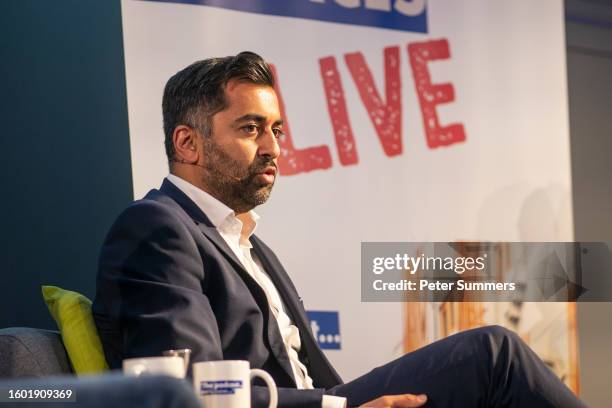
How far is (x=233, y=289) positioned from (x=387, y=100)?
1.65 meters

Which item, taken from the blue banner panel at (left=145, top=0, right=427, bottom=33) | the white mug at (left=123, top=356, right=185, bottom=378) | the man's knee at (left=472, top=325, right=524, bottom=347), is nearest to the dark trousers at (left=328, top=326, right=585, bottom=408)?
the man's knee at (left=472, top=325, right=524, bottom=347)

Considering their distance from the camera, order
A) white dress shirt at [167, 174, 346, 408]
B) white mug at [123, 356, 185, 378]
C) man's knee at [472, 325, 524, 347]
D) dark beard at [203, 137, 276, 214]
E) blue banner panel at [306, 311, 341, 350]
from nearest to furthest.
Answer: white mug at [123, 356, 185, 378]
man's knee at [472, 325, 524, 347]
white dress shirt at [167, 174, 346, 408]
dark beard at [203, 137, 276, 214]
blue banner panel at [306, 311, 341, 350]

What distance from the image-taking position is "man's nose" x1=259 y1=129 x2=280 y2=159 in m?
2.71

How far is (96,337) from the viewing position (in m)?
2.33

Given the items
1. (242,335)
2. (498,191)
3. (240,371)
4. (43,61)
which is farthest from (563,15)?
(240,371)

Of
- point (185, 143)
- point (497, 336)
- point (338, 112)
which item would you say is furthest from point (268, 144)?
point (338, 112)

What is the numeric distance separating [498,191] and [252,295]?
5.76 ft

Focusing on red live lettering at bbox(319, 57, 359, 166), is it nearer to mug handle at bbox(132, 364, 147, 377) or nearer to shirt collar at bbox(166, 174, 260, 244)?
shirt collar at bbox(166, 174, 260, 244)

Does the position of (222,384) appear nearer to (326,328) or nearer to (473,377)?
(473,377)

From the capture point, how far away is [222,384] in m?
1.59

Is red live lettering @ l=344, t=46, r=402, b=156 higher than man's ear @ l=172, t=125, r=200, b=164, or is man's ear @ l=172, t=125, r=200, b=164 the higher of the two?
red live lettering @ l=344, t=46, r=402, b=156

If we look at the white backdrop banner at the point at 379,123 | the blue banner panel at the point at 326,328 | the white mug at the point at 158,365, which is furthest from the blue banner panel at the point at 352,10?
the white mug at the point at 158,365

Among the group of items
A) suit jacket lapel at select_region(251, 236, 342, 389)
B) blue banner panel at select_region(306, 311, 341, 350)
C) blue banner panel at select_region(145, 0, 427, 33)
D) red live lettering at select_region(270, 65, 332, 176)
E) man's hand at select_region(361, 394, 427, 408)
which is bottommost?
blue banner panel at select_region(306, 311, 341, 350)

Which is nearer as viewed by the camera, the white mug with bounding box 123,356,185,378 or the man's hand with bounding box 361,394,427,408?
the white mug with bounding box 123,356,185,378
